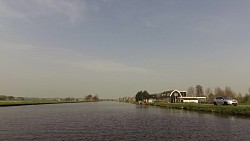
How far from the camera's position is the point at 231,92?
197375mm

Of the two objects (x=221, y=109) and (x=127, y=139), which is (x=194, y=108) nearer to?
(x=221, y=109)

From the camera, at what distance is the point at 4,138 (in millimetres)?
32844

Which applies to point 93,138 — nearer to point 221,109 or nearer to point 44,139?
point 44,139

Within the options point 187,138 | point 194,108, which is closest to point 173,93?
point 194,108

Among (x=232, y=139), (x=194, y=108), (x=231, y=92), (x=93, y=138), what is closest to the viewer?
(x=232, y=139)

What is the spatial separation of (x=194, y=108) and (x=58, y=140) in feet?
218

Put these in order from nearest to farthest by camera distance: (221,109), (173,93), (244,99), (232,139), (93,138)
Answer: (232,139) < (93,138) < (221,109) < (244,99) < (173,93)

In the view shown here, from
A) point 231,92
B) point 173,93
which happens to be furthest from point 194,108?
point 231,92

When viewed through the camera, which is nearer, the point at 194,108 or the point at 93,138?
the point at 93,138

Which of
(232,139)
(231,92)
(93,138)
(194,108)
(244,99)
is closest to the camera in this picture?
(232,139)

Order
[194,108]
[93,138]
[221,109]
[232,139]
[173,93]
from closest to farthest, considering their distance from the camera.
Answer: [232,139] → [93,138] → [221,109] → [194,108] → [173,93]

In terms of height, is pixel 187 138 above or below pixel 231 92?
below

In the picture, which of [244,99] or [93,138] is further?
[244,99]

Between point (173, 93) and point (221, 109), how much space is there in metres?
116
